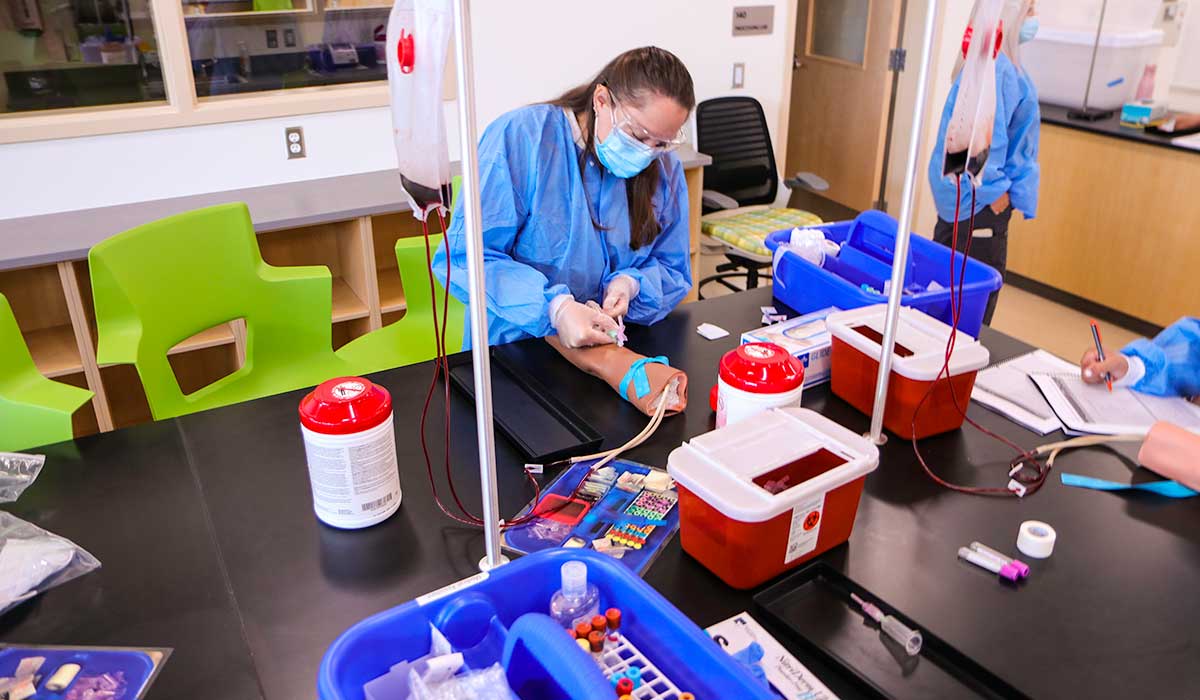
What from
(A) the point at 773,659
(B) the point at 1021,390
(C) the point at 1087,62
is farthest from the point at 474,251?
(C) the point at 1087,62

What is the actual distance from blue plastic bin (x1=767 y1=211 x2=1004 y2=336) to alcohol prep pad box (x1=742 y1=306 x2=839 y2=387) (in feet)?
0.48

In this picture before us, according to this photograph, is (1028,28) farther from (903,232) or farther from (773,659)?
(773,659)

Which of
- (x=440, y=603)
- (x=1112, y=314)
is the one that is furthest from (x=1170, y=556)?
(x=1112, y=314)

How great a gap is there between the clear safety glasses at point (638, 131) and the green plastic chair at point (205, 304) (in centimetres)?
94

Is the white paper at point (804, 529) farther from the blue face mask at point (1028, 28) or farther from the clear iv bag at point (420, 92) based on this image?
the blue face mask at point (1028, 28)

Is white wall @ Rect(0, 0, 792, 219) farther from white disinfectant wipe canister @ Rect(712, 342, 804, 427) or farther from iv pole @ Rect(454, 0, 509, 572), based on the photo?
iv pole @ Rect(454, 0, 509, 572)

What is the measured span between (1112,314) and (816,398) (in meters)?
2.99

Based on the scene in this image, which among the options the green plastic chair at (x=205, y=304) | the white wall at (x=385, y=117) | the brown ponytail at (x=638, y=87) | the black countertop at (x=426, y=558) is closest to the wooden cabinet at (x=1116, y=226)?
the white wall at (x=385, y=117)

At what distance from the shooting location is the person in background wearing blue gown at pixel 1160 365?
1.59 metres

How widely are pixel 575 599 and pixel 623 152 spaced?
98cm

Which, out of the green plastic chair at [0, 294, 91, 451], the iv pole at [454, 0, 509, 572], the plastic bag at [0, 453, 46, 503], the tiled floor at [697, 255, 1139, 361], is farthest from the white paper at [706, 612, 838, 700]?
the tiled floor at [697, 255, 1139, 361]

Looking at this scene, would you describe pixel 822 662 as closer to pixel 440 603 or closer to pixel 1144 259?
pixel 440 603

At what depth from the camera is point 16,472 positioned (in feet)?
4.34

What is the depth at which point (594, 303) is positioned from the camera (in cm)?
173
